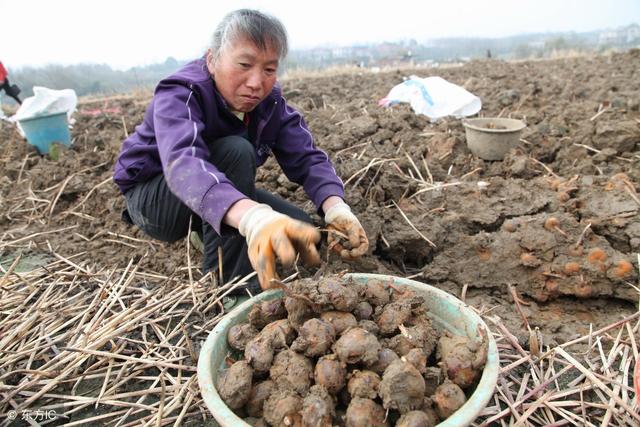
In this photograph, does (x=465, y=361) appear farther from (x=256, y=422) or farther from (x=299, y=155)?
(x=299, y=155)

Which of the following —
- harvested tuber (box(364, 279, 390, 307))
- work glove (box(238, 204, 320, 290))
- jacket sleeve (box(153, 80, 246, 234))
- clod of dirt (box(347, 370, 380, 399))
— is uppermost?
jacket sleeve (box(153, 80, 246, 234))

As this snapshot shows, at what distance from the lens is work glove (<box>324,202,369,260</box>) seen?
205 cm

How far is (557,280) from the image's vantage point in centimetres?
261

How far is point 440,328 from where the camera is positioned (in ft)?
6.06

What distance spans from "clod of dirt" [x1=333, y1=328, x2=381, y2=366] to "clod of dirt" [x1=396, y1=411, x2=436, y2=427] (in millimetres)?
208

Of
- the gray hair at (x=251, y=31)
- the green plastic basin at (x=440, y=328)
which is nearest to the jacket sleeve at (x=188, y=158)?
the gray hair at (x=251, y=31)

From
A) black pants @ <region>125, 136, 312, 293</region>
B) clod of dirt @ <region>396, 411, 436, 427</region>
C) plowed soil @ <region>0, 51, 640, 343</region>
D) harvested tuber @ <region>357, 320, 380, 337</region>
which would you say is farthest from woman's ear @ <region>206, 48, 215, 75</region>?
clod of dirt @ <region>396, 411, 436, 427</region>

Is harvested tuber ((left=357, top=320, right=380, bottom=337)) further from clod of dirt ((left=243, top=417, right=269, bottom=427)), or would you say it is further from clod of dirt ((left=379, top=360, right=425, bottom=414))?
clod of dirt ((left=243, top=417, right=269, bottom=427))

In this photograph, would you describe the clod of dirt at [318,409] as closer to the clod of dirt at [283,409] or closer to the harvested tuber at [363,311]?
the clod of dirt at [283,409]

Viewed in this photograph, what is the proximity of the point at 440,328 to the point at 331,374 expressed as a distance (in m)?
0.62

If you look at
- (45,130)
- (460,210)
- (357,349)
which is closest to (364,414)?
(357,349)

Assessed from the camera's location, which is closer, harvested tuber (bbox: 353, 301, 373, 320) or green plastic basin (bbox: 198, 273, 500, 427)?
green plastic basin (bbox: 198, 273, 500, 427)

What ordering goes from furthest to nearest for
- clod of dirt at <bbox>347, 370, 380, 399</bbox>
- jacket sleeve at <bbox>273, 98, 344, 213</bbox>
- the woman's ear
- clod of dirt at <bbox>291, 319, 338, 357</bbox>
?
jacket sleeve at <bbox>273, 98, 344, 213</bbox>, the woman's ear, clod of dirt at <bbox>291, 319, 338, 357</bbox>, clod of dirt at <bbox>347, 370, 380, 399</bbox>

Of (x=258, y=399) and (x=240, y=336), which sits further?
(x=240, y=336)
